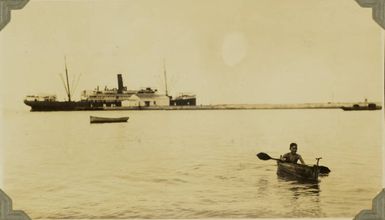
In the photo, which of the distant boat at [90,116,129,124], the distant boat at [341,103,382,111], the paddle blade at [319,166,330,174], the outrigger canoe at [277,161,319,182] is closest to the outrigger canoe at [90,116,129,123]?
the distant boat at [90,116,129,124]

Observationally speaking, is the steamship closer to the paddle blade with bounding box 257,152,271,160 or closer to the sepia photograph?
the sepia photograph

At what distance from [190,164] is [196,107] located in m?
0.34

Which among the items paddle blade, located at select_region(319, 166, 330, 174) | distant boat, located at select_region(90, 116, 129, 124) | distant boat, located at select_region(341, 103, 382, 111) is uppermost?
distant boat, located at select_region(90, 116, 129, 124)

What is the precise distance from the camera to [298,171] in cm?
333

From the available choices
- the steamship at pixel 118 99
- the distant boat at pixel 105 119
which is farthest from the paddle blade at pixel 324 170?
the distant boat at pixel 105 119

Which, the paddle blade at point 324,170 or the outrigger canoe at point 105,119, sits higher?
the outrigger canoe at point 105,119

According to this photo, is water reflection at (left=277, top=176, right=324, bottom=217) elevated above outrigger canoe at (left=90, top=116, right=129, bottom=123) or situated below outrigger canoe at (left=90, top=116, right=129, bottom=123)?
below

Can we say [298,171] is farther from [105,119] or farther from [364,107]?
[105,119]

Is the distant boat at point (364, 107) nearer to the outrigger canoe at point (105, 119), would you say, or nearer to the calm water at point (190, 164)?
the calm water at point (190, 164)

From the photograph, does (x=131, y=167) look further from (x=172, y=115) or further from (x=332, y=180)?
(x=332, y=180)

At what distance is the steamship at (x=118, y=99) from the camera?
3341 mm

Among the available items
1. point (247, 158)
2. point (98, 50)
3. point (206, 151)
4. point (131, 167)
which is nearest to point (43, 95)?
point (98, 50)

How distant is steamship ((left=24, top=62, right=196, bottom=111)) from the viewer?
334 centimetres

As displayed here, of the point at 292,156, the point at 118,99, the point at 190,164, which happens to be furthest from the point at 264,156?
the point at 118,99
